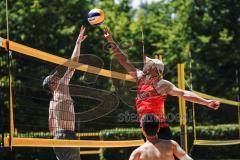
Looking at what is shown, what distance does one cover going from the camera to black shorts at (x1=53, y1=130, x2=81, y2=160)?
8.03m

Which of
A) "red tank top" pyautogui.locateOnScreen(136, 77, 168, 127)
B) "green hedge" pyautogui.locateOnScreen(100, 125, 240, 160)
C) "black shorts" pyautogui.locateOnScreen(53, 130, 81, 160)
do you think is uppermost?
"red tank top" pyautogui.locateOnScreen(136, 77, 168, 127)

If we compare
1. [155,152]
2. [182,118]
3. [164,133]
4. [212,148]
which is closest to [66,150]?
[164,133]

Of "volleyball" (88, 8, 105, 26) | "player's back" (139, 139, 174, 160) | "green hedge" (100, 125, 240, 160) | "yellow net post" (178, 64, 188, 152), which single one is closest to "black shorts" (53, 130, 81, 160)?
"volleyball" (88, 8, 105, 26)

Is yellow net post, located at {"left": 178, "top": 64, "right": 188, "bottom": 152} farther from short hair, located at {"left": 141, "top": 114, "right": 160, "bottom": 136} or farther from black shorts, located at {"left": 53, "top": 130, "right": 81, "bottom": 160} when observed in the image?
short hair, located at {"left": 141, "top": 114, "right": 160, "bottom": 136}


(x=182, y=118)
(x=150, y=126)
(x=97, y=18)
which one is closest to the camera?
(x=150, y=126)

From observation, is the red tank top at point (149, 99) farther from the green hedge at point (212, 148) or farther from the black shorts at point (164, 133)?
the green hedge at point (212, 148)

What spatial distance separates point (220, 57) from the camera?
1072 inches

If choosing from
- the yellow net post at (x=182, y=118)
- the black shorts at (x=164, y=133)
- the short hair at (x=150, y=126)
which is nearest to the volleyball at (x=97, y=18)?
the black shorts at (x=164, y=133)

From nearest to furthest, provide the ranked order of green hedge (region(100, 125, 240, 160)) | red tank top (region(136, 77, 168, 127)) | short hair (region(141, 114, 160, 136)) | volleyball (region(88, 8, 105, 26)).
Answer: short hair (region(141, 114, 160, 136))
red tank top (region(136, 77, 168, 127))
volleyball (region(88, 8, 105, 26))
green hedge (region(100, 125, 240, 160))

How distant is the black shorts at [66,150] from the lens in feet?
26.3

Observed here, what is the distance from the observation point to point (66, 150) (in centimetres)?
859

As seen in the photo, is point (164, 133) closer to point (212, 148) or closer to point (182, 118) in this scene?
point (182, 118)

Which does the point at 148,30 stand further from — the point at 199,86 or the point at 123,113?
the point at 123,113

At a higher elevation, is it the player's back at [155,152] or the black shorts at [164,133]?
the black shorts at [164,133]
